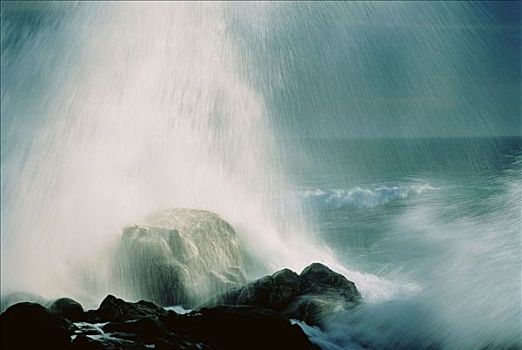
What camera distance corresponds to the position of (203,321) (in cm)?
1070

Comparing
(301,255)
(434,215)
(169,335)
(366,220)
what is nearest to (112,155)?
(301,255)

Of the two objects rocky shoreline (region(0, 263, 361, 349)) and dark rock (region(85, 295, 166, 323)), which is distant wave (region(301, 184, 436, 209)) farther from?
dark rock (region(85, 295, 166, 323))

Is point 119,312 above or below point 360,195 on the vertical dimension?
below

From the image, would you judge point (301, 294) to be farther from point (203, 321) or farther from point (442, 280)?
point (203, 321)

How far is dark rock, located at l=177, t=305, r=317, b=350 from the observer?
10141 mm

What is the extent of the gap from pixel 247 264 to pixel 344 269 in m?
3.31

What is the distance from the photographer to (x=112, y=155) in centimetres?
2247

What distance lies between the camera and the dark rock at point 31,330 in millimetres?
8867

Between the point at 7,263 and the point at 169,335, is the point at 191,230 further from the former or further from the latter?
the point at 169,335

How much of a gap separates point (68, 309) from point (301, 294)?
4.89 meters

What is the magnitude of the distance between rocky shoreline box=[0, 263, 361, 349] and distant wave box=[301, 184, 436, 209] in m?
31.3

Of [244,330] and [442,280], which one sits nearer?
[244,330]

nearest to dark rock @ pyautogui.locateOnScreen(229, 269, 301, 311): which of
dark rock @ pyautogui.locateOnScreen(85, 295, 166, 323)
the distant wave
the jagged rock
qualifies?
dark rock @ pyautogui.locateOnScreen(85, 295, 166, 323)

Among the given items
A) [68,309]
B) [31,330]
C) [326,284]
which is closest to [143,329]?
[31,330]
